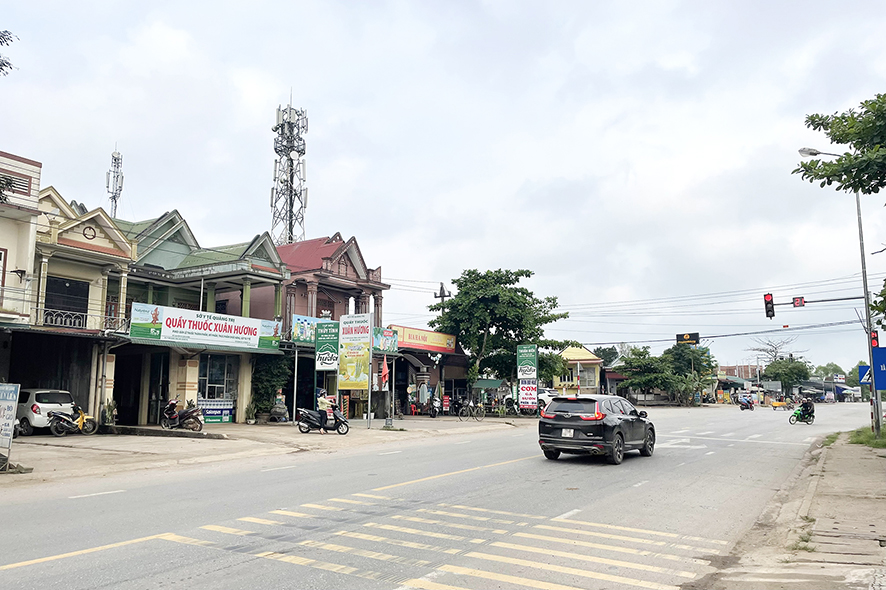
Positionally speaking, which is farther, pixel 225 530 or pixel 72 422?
pixel 72 422

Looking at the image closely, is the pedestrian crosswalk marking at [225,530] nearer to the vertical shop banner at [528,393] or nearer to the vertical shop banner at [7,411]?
the vertical shop banner at [7,411]

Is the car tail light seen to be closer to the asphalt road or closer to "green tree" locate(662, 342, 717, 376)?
the asphalt road

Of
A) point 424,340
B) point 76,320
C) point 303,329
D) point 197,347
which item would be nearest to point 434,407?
point 424,340

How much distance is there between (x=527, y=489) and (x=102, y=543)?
21.6ft

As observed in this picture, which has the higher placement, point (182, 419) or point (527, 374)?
point (527, 374)

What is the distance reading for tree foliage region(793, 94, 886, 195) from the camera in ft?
39.1

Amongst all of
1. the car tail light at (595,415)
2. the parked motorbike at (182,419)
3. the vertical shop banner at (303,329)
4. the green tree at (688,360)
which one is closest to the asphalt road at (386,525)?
the car tail light at (595,415)

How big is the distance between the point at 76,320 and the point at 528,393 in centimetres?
2309

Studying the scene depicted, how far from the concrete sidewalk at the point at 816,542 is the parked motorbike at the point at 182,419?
18912 millimetres

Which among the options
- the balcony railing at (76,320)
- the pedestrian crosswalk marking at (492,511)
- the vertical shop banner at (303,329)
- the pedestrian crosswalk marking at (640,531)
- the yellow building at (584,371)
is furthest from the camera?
the yellow building at (584,371)

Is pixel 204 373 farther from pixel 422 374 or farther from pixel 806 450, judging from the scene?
pixel 806 450

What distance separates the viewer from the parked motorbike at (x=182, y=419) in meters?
23.6

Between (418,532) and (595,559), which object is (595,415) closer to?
(418,532)

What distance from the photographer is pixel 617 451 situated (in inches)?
586
